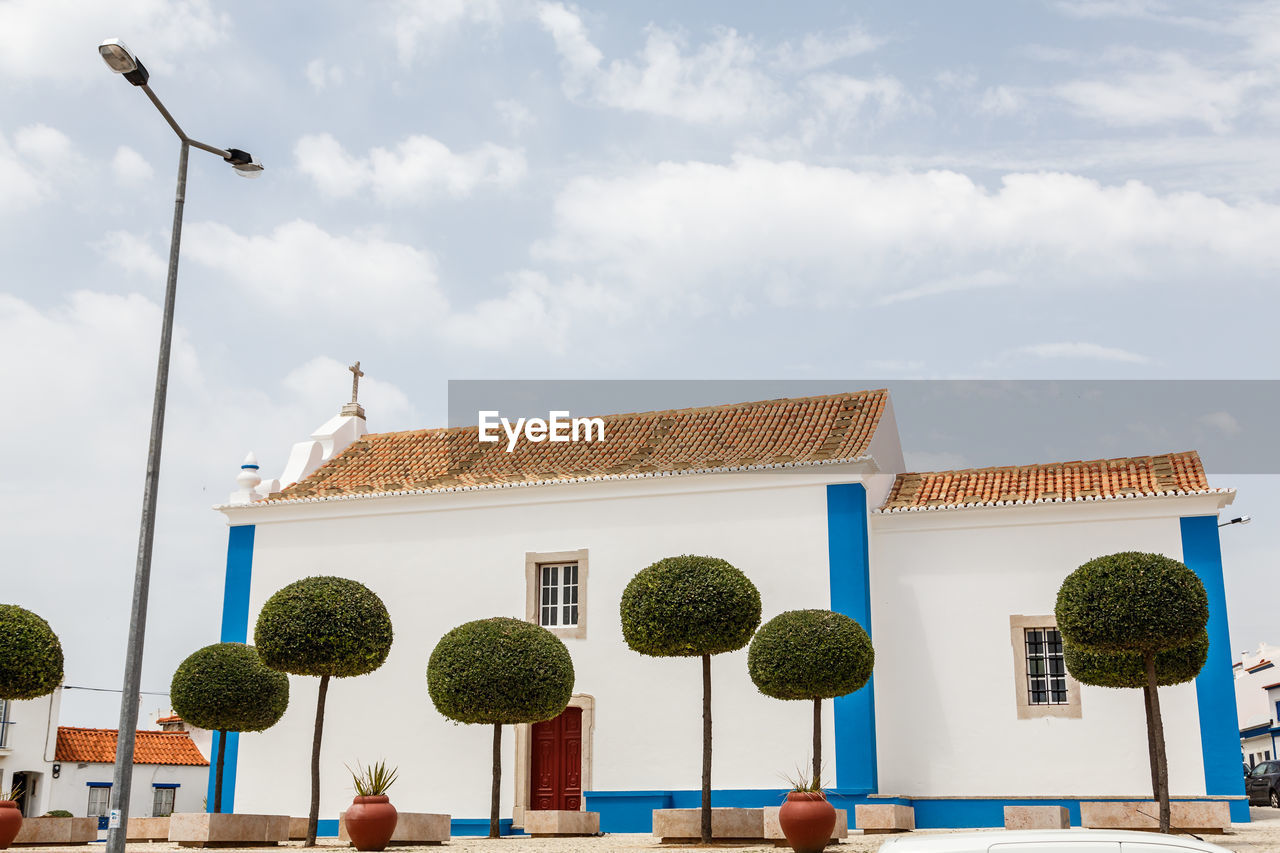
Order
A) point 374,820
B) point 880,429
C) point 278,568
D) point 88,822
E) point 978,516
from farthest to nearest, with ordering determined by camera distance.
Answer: point 278,568 < point 880,429 < point 978,516 < point 88,822 < point 374,820

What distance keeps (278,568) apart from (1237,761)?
1747cm

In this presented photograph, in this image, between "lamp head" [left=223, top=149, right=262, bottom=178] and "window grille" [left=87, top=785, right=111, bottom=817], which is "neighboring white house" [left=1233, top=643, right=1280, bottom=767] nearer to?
"window grille" [left=87, top=785, right=111, bottom=817]

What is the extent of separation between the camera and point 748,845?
15.7 m

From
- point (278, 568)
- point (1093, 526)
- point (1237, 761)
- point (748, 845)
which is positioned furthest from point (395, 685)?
point (1237, 761)

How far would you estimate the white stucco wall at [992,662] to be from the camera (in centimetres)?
1898

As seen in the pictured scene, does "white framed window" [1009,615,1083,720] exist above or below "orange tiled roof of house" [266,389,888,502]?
below

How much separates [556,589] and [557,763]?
3.10 meters

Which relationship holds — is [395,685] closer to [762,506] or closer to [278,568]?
[278,568]

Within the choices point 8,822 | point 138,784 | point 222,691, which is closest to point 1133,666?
point 222,691

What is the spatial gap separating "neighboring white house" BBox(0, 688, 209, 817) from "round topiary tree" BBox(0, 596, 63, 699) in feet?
65.3

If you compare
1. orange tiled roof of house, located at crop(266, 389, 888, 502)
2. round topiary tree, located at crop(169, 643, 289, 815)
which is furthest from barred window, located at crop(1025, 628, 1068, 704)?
round topiary tree, located at crop(169, 643, 289, 815)

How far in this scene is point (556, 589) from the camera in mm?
22328

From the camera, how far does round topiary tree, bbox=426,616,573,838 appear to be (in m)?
18.0

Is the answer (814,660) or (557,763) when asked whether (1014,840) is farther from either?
(557,763)
